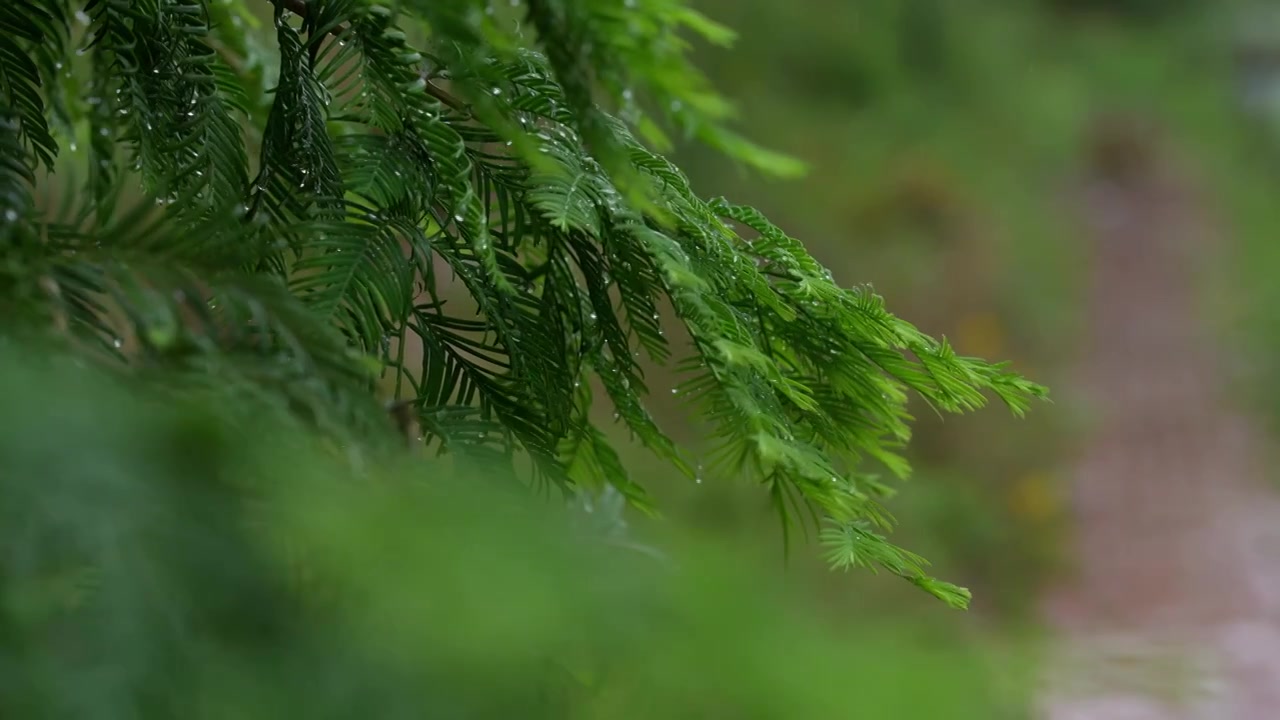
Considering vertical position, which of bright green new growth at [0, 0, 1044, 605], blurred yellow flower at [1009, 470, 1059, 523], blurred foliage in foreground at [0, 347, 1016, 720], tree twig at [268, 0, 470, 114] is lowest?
blurred foliage in foreground at [0, 347, 1016, 720]

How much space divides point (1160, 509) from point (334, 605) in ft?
21.8

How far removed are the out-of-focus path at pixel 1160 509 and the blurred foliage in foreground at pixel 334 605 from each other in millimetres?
3189

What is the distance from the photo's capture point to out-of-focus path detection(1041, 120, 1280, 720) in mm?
4160

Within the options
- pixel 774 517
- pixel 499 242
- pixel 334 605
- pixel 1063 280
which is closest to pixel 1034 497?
pixel 1063 280

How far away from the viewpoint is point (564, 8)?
0.67m

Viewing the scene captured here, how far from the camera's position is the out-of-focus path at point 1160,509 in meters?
4.16

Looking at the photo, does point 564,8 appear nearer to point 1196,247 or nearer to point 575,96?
point 575,96

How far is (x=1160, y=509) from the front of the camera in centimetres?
614

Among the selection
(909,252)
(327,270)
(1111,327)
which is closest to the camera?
(327,270)

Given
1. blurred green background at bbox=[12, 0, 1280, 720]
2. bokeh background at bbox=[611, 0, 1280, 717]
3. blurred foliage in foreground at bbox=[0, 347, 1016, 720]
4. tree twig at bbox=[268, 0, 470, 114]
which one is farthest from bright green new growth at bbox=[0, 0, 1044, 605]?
bokeh background at bbox=[611, 0, 1280, 717]

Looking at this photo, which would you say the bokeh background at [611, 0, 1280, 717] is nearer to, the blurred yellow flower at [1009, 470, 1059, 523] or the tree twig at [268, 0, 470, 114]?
the blurred yellow flower at [1009, 470, 1059, 523]

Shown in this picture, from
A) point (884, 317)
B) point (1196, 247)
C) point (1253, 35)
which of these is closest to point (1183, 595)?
point (1196, 247)

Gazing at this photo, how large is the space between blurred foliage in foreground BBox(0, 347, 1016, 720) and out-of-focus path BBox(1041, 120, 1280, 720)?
3189 mm

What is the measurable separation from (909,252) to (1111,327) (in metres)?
2.10
